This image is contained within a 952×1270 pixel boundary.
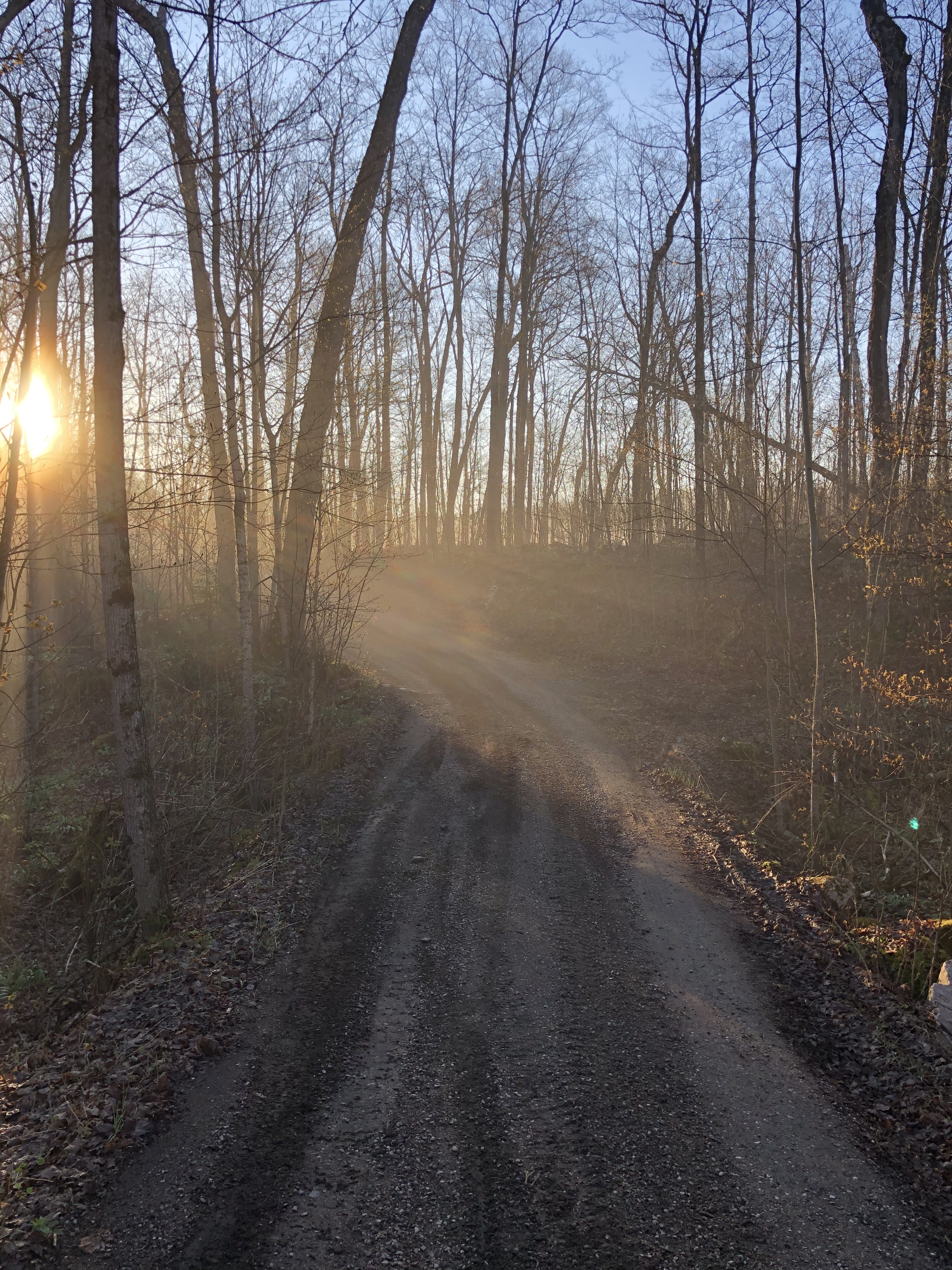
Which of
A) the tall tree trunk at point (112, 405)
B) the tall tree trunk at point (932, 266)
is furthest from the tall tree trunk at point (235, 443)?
the tall tree trunk at point (932, 266)

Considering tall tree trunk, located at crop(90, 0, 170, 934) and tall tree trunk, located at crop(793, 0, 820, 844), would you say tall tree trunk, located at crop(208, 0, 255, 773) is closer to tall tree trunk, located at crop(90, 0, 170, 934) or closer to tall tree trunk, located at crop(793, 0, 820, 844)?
tall tree trunk, located at crop(90, 0, 170, 934)

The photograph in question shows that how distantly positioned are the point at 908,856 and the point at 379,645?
12.8 m

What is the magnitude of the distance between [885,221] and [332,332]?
10.3 meters

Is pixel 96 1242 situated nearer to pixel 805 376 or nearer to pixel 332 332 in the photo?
pixel 805 376

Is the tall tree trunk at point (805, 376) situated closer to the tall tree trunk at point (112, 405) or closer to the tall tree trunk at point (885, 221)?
A: the tall tree trunk at point (885, 221)

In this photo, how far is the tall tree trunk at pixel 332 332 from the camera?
10.5m

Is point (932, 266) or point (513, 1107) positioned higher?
point (932, 266)

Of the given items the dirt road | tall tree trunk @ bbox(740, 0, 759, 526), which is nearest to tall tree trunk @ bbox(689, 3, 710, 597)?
tall tree trunk @ bbox(740, 0, 759, 526)

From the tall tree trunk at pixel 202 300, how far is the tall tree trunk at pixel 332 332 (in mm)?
1139

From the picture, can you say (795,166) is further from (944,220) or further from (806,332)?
(944,220)

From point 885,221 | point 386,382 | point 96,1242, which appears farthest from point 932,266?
point 96,1242

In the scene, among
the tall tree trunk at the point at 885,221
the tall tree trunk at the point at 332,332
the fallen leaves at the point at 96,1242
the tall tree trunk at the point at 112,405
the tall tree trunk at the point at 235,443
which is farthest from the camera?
the tall tree trunk at the point at 885,221

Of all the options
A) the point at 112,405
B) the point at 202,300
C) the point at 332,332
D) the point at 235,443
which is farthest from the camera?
the point at 202,300

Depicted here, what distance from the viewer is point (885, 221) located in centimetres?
1318
